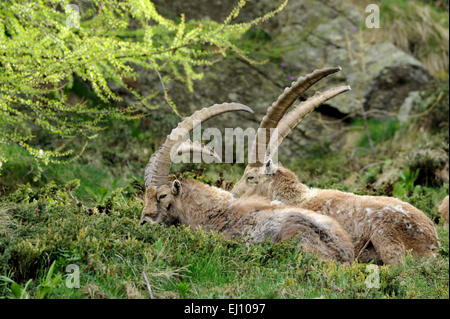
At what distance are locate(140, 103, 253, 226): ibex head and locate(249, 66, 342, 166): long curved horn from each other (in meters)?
0.79

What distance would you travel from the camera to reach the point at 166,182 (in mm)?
7117

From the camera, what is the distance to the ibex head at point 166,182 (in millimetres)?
6914

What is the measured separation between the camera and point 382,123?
574 inches

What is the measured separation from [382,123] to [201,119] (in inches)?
351

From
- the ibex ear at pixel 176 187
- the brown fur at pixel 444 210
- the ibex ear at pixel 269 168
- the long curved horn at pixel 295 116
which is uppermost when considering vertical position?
A: the long curved horn at pixel 295 116

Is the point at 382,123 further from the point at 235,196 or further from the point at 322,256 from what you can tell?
the point at 322,256

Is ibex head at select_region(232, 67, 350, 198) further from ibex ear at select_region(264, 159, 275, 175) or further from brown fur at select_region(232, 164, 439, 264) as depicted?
brown fur at select_region(232, 164, 439, 264)

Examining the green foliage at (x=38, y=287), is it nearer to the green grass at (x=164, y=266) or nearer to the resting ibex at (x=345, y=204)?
the green grass at (x=164, y=266)

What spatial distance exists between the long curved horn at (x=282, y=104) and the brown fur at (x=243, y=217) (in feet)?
3.44

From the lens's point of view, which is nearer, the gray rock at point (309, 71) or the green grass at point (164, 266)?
the green grass at point (164, 266)

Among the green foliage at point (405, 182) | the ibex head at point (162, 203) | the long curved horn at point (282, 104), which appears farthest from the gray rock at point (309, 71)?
the ibex head at point (162, 203)

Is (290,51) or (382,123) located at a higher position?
(290,51)
